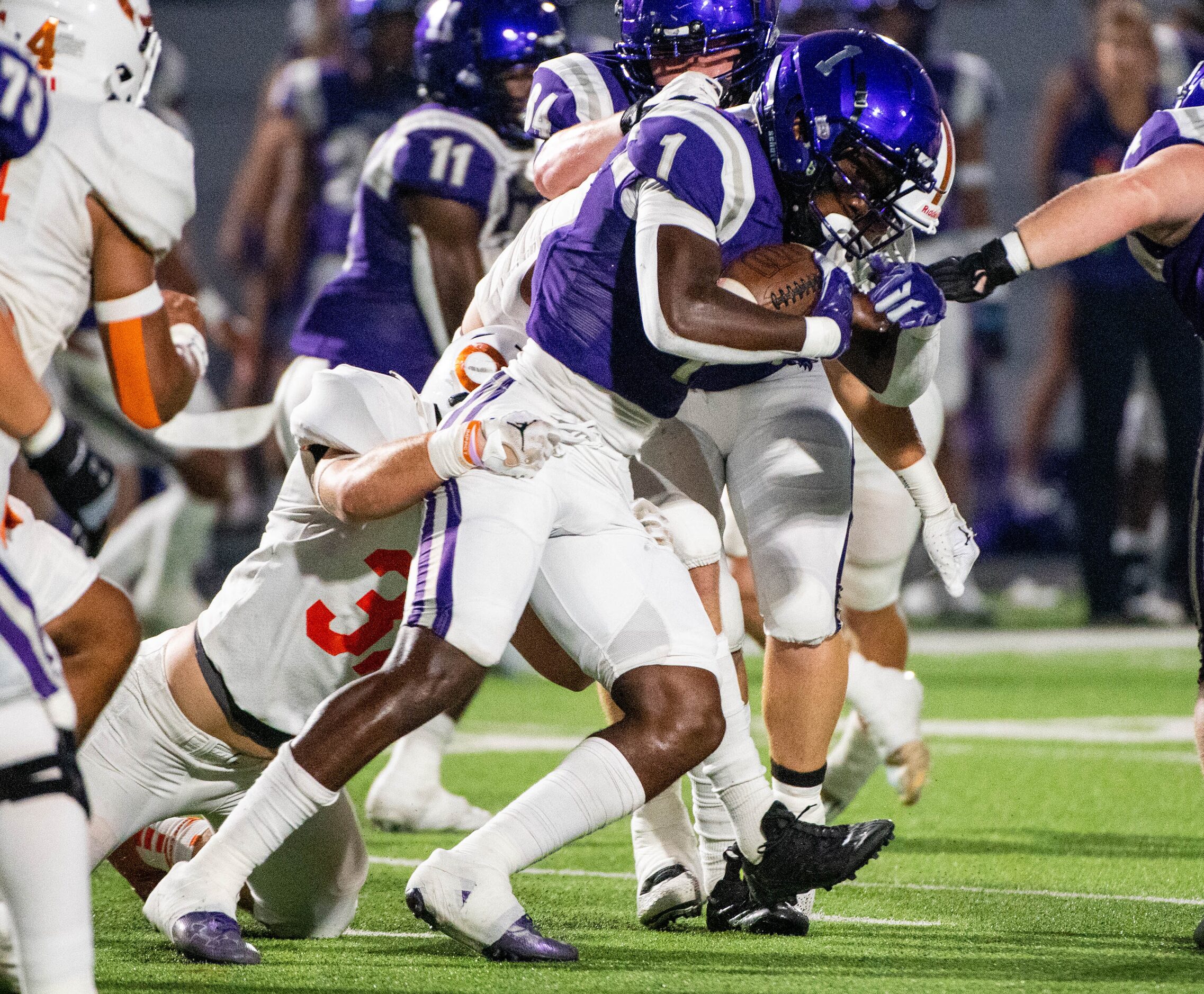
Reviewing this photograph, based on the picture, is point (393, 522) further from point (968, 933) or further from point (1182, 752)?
point (1182, 752)

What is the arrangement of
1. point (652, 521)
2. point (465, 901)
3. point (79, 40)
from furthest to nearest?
point (652, 521)
point (79, 40)
point (465, 901)

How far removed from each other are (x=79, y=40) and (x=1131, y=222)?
1749 millimetres

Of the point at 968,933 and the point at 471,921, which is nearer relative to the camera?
the point at 471,921

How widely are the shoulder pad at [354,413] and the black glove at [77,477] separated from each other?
0.35 meters

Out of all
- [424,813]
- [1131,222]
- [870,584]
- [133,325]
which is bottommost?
[424,813]

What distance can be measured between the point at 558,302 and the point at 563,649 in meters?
0.59

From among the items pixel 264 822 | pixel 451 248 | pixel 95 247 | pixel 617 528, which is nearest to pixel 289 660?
pixel 264 822

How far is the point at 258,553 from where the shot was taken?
3.26m

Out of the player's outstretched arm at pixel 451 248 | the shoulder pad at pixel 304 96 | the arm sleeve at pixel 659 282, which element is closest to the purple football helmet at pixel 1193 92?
the arm sleeve at pixel 659 282

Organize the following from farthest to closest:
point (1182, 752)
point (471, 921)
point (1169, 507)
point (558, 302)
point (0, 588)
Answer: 1. point (1169, 507)
2. point (1182, 752)
3. point (558, 302)
4. point (471, 921)
5. point (0, 588)

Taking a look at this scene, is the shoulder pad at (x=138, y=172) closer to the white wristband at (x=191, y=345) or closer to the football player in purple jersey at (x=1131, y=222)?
the white wristband at (x=191, y=345)

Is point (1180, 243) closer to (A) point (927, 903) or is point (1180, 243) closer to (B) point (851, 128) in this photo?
(B) point (851, 128)

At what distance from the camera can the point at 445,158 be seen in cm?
471

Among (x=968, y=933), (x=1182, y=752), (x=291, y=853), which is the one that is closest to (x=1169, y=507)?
(x=1182, y=752)
